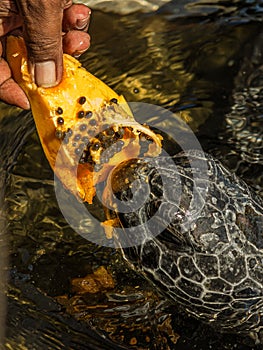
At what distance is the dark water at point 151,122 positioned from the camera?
10.2 feet

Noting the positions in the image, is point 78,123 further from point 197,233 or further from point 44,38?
point 197,233

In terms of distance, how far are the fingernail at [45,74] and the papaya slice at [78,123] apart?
0.03m

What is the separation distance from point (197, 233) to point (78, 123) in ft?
1.83

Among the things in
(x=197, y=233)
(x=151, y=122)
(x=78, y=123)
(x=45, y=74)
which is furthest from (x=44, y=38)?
(x=151, y=122)

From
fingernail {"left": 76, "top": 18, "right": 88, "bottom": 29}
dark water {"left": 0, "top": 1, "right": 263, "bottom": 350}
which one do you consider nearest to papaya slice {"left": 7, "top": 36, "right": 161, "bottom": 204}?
fingernail {"left": 76, "top": 18, "right": 88, "bottom": 29}

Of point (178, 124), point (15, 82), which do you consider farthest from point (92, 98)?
point (178, 124)

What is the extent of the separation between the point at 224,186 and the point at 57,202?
1.05 m

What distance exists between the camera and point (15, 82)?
271 cm

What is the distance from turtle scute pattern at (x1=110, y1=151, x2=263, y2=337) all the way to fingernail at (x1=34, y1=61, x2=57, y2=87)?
41 cm

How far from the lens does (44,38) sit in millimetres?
2355

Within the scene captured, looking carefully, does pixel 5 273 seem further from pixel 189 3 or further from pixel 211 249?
pixel 189 3

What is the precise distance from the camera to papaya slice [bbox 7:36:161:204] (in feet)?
8.41

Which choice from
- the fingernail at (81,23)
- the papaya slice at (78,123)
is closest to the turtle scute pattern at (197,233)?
the papaya slice at (78,123)

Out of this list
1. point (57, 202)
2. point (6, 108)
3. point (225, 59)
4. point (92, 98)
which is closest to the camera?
point (92, 98)
